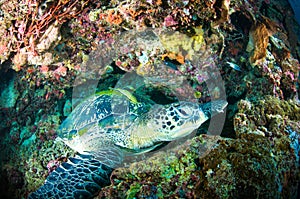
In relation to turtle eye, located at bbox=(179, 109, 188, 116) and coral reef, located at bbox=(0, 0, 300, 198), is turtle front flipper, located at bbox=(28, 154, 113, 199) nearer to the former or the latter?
coral reef, located at bbox=(0, 0, 300, 198)

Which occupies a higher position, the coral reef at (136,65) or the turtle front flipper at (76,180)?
the coral reef at (136,65)

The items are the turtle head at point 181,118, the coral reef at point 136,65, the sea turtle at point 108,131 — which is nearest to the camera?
the sea turtle at point 108,131

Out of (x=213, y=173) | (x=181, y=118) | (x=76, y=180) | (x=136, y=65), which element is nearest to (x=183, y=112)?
(x=181, y=118)

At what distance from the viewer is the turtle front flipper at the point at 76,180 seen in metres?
2.39

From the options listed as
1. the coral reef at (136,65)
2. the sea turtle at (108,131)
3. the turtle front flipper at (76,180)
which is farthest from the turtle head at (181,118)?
the turtle front flipper at (76,180)

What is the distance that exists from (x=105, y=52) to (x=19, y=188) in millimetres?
2249

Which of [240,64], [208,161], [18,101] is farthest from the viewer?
[18,101]

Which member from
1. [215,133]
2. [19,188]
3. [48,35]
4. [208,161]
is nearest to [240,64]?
[215,133]

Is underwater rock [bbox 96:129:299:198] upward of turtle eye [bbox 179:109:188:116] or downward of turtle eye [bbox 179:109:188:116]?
downward

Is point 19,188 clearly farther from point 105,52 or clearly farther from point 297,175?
point 297,175

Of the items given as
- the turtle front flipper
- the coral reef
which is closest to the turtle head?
the coral reef

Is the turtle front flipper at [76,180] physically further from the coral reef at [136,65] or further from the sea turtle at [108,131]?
the coral reef at [136,65]

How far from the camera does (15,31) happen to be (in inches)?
119

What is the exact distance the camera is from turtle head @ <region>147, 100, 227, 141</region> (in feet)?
8.75
